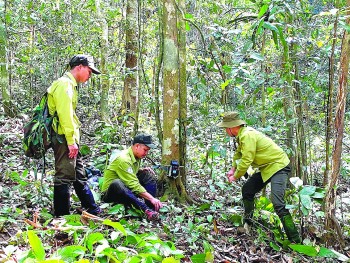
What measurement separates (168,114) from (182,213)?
1.28m

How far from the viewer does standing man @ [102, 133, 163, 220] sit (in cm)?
457

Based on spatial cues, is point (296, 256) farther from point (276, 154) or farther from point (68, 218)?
point (68, 218)

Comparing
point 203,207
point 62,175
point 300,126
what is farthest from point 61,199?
point 300,126

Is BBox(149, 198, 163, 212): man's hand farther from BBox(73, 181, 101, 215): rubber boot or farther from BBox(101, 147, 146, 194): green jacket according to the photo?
BBox(73, 181, 101, 215): rubber boot

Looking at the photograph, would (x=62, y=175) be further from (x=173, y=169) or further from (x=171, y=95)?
(x=171, y=95)

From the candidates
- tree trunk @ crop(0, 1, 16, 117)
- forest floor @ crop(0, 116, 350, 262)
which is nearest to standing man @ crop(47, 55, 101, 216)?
forest floor @ crop(0, 116, 350, 262)

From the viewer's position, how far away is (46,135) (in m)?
4.12

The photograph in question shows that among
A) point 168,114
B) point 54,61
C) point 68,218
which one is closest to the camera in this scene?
point 68,218

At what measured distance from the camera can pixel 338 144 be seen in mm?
4250

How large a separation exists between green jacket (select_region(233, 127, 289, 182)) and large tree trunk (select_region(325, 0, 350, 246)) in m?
0.66

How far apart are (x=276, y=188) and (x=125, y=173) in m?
1.83

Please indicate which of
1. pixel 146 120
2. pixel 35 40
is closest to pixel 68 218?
pixel 146 120

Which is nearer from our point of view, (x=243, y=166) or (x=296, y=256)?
(x=296, y=256)

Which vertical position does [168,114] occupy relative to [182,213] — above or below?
above
